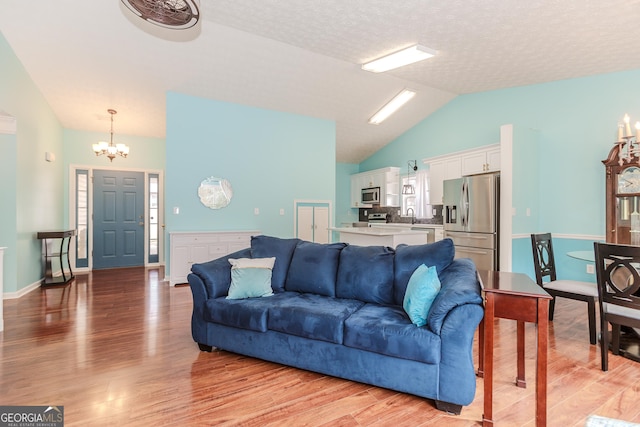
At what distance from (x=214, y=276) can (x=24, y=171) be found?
387 centimetres

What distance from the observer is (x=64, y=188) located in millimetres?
6406

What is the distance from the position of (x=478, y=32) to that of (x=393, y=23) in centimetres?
101

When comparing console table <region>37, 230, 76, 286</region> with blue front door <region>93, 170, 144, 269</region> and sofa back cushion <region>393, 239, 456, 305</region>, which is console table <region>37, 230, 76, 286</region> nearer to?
blue front door <region>93, 170, 144, 269</region>

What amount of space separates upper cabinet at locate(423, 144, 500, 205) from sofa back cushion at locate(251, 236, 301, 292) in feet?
12.7

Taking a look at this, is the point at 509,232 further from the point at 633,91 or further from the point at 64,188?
the point at 64,188

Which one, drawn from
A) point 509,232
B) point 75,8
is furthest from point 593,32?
point 75,8

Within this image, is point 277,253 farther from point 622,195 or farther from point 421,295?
point 622,195

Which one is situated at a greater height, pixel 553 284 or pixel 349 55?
pixel 349 55

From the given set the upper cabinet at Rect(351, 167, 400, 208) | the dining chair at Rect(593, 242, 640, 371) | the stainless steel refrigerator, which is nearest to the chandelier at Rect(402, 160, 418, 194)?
the upper cabinet at Rect(351, 167, 400, 208)

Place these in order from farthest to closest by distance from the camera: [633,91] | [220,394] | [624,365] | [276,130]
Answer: [276,130], [633,91], [624,365], [220,394]

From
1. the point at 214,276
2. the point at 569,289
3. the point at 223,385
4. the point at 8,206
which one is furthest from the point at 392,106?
the point at 8,206

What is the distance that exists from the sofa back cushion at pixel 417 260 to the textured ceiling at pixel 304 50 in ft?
8.02

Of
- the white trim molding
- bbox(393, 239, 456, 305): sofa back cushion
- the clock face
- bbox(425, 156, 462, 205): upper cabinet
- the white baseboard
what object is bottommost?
the white baseboard

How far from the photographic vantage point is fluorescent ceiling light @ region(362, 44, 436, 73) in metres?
4.19
